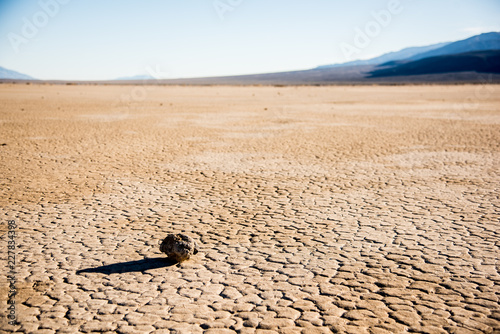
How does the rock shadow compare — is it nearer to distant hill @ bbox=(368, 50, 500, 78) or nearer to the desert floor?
the desert floor

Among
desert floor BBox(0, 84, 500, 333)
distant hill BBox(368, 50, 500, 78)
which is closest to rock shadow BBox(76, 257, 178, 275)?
desert floor BBox(0, 84, 500, 333)

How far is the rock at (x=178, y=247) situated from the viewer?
4336mm

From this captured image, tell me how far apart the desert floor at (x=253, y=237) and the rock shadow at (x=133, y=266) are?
0.02 metres

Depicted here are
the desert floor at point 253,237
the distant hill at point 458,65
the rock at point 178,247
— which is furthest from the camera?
the distant hill at point 458,65

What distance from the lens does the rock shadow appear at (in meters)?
4.21

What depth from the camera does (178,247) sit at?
4336 millimetres

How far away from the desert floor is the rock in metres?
0.12

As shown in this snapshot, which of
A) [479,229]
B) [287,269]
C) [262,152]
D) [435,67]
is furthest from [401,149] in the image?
[435,67]

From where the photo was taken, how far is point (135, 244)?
493cm

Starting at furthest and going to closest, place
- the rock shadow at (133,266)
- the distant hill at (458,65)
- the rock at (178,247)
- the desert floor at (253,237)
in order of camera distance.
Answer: the distant hill at (458,65)
the rock at (178,247)
the rock shadow at (133,266)
the desert floor at (253,237)

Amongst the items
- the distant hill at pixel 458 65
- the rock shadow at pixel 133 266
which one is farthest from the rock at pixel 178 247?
the distant hill at pixel 458 65

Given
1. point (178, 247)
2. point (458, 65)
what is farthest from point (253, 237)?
point (458, 65)

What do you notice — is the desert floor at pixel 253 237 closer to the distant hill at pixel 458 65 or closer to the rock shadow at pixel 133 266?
the rock shadow at pixel 133 266

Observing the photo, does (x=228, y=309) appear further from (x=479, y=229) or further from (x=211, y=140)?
(x=211, y=140)
